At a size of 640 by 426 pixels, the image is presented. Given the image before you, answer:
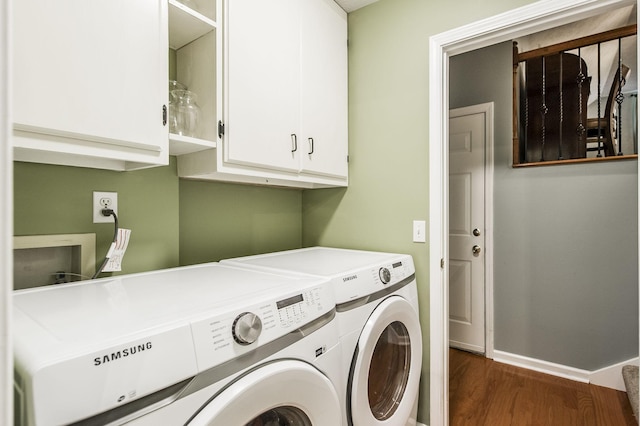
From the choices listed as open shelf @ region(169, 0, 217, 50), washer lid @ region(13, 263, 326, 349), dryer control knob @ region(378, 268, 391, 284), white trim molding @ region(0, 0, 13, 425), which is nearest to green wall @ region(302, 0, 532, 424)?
dryer control knob @ region(378, 268, 391, 284)

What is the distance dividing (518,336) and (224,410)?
2641mm

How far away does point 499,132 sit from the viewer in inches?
104

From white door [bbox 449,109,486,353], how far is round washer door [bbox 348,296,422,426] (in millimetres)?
1485

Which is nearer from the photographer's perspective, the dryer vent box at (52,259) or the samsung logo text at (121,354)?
the samsung logo text at (121,354)

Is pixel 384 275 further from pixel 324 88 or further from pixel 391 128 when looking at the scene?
pixel 324 88

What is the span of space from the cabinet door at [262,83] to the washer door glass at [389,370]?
90 cm

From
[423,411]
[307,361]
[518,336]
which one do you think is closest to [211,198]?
[307,361]

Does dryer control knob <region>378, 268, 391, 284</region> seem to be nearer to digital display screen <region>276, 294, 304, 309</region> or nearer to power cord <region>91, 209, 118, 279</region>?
digital display screen <region>276, 294, 304, 309</region>

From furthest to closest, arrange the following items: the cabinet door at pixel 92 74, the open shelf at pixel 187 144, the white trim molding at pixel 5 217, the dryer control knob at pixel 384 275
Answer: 1. the dryer control knob at pixel 384 275
2. the open shelf at pixel 187 144
3. the cabinet door at pixel 92 74
4. the white trim molding at pixel 5 217

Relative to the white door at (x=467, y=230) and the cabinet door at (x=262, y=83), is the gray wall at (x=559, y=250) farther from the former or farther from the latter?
the cabinet door at (x=262, y=83)

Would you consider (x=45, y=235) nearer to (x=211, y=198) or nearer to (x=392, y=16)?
(x=211, y=198)

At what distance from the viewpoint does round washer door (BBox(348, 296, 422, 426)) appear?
1.13m

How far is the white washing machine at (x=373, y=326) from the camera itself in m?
1.12

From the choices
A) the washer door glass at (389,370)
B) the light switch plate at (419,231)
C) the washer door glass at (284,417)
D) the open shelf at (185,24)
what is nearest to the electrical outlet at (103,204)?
the open shelf at (185,24)
